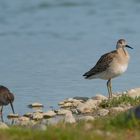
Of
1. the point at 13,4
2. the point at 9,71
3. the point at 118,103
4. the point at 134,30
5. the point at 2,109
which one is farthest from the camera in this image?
the point at 13,4

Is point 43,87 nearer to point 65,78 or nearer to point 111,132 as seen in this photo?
point 65,78

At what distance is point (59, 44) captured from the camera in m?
21.6

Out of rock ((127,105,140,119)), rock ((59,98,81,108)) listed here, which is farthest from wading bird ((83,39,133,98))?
rock ((127,105,140,119))

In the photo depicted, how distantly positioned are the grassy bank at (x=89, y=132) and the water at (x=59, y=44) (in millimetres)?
4690

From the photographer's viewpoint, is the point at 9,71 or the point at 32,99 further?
the point at 9,71

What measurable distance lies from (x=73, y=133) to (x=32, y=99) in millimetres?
6221

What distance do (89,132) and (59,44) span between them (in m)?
12.5

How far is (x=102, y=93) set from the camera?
1592 cm

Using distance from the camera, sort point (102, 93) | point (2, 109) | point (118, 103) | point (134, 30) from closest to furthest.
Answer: point (118, 103) < point (2, 109) < point (102, 93) < point (134, 30)

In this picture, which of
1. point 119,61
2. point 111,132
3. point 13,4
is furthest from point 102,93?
point 13,4

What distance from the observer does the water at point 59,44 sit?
16188 millimetres

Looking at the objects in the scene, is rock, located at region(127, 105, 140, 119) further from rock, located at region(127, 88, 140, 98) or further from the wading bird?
the wading bird

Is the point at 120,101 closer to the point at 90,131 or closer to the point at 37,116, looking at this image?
the point at 37,116

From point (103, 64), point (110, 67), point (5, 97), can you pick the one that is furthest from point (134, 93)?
point (5, 97)
